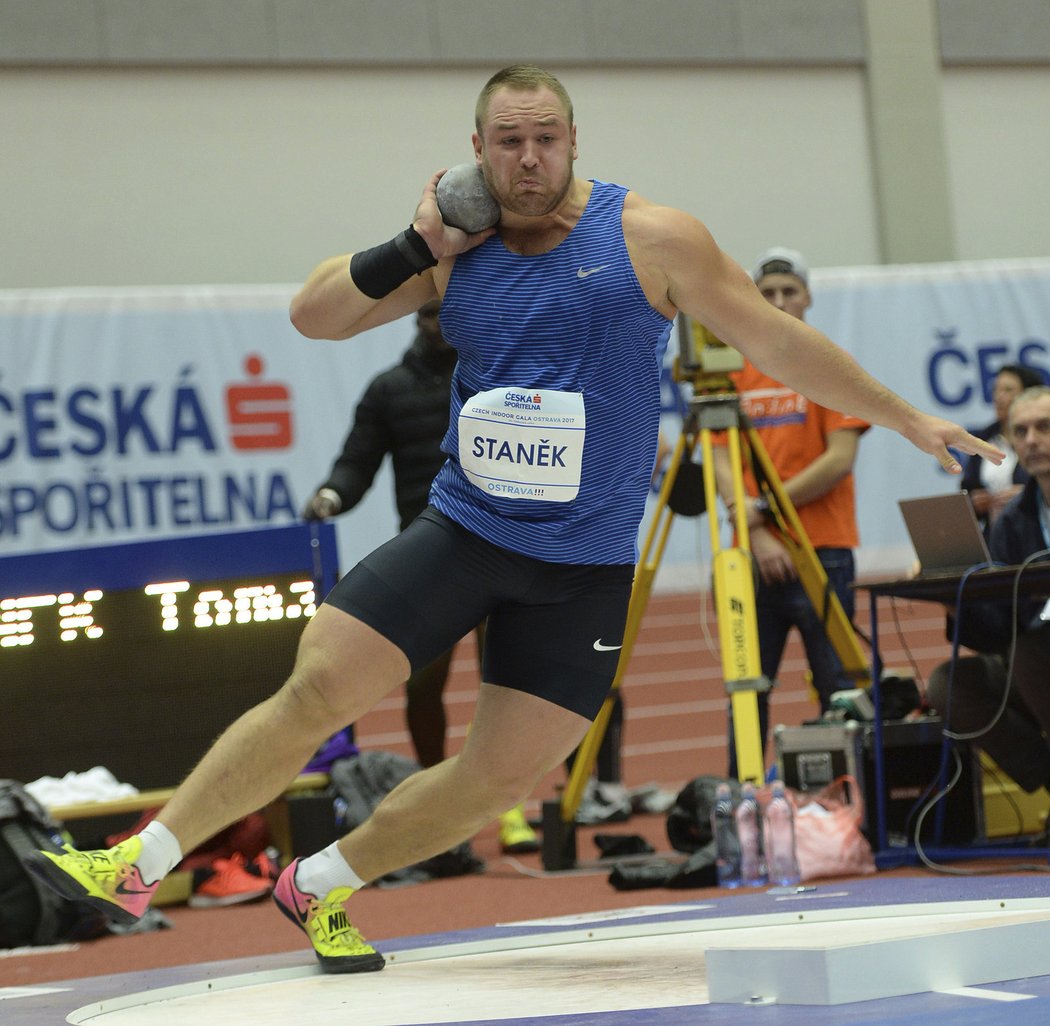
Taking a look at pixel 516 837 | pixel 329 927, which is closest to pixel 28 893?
pixel 329 927

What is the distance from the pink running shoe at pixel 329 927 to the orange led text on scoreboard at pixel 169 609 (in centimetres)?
229

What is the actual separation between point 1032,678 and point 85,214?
7832 mm

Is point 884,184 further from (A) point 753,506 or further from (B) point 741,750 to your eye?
(B) point 741,750

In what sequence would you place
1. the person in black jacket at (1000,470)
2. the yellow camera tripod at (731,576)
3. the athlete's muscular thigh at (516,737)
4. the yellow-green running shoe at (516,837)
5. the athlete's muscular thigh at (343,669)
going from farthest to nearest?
the yellow-green running shoe at (516,837)
the person in black jacket at (1000,470)
the yellow camera tripod at (731,576)
the athlete's muscular thigh at (516,737)
the athlete's muscular thigh at (343,669)

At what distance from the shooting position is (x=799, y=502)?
5.52 m

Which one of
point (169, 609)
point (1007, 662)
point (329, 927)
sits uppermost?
point (169, 609)

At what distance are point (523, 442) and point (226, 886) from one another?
2996 millimetres

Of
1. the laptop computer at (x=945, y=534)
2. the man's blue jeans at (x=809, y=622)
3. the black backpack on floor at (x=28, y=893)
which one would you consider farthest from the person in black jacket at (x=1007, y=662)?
the black backpack on floor at (x=28, y=893)

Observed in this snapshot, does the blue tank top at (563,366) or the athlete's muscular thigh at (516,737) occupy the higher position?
the blue tank top at (563,366)

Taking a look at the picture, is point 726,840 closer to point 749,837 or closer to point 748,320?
point 749,837

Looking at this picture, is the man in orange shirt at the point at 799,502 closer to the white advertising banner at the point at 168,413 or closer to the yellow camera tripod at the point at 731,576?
the yellow camera tripod at the point at 731,576

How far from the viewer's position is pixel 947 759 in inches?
199

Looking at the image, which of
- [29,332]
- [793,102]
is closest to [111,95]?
[29,332]

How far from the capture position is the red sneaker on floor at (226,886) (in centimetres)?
543
